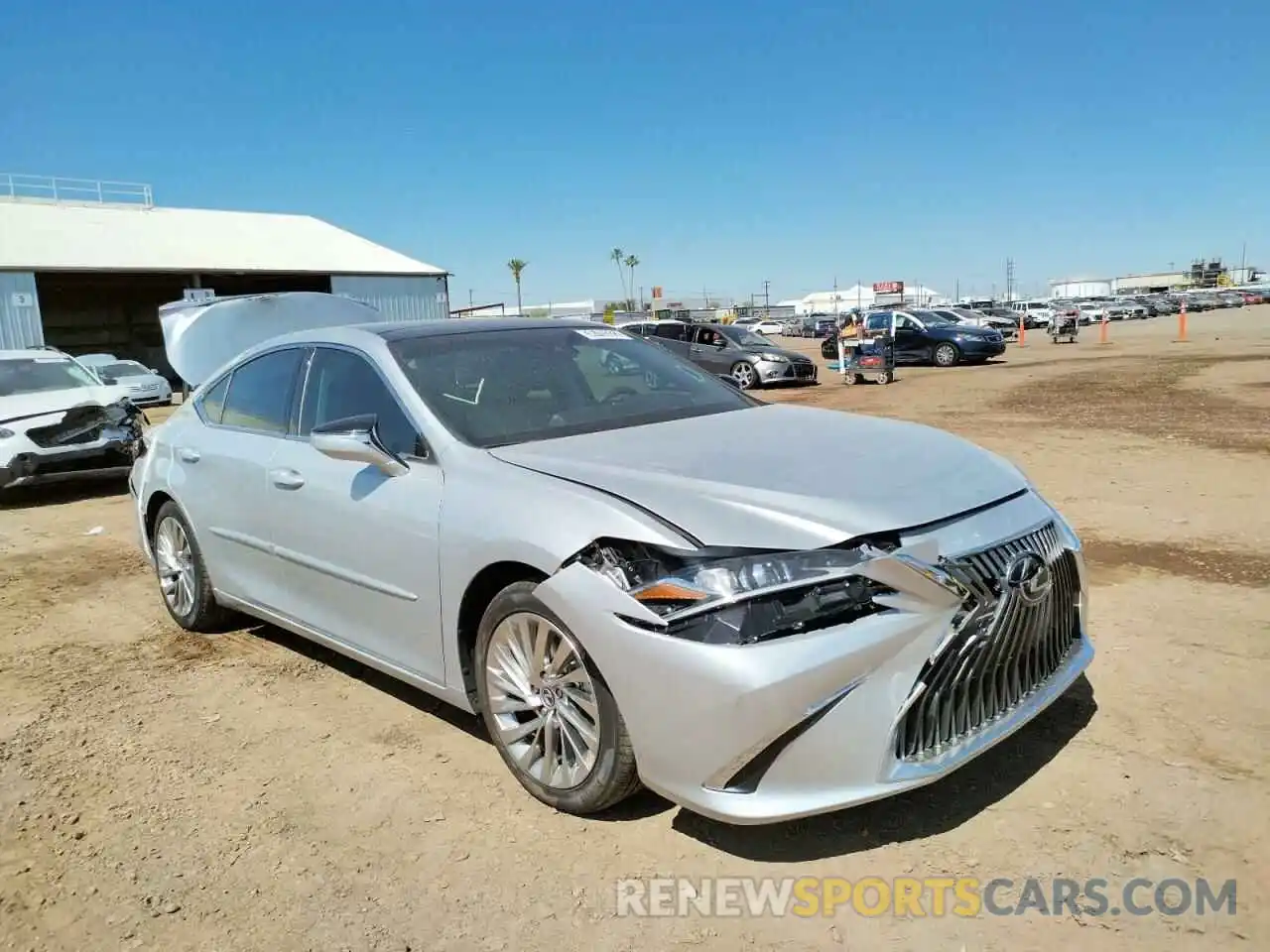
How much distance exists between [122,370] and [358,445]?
74.3ft

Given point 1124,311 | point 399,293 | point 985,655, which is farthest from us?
point 1124,311

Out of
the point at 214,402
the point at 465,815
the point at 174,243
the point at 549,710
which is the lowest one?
the point at 465,815

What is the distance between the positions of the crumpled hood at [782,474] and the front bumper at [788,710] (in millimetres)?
207

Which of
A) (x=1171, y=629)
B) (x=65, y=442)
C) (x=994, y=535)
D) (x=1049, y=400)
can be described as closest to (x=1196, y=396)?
(x=1049, y=400)

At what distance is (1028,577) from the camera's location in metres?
2.86

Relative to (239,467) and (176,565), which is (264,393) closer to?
(239,467)

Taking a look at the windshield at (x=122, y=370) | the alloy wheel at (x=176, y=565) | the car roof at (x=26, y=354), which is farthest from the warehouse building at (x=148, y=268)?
the alloy wheel at (x=176, y=565)

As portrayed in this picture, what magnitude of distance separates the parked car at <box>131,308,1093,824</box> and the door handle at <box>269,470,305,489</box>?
0.05ft

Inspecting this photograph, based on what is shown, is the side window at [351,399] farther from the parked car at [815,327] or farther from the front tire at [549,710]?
the parked car at [815,327]

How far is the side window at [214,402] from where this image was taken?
4.90 meters

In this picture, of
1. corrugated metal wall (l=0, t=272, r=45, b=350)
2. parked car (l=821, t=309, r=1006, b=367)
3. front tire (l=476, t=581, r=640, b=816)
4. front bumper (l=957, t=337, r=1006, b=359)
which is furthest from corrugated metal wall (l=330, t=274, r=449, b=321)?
front tire (l=476, t=581, r=640, b=816)

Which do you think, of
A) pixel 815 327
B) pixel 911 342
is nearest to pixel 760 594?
pixel 911 342

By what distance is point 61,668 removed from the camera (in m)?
4.69

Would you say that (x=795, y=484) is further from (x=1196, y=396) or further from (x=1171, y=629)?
(x=1196, y=396)
